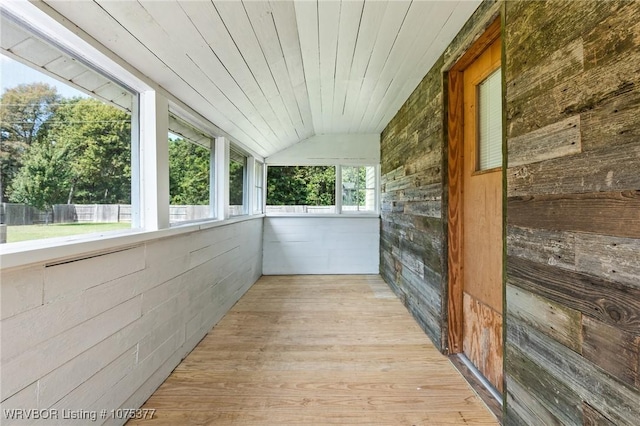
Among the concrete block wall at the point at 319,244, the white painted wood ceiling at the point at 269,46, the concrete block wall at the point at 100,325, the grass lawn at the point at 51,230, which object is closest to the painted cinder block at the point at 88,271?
the concrete block wall at the point at 100,325

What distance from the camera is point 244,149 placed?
12.1ft

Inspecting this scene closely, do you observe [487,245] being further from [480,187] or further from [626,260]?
[626,260]

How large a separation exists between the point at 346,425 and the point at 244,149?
3098mm

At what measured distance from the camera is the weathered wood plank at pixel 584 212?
2.54ft

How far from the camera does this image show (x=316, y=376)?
1852 millimetres

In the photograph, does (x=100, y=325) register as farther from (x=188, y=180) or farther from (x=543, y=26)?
(x=543, y=26)

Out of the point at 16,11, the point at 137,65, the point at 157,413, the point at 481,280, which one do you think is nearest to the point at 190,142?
the point at 137,65

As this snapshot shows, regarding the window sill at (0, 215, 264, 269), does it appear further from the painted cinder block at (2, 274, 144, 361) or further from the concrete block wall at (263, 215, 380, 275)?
the concrete block wall at (263, 215, 380, 275)

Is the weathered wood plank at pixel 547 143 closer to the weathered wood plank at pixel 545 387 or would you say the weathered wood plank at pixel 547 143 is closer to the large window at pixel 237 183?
the weathered wood plank at pixel 545 387

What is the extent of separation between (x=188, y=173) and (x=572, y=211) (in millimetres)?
2349

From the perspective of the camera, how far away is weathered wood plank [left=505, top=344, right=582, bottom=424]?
0.96 metres

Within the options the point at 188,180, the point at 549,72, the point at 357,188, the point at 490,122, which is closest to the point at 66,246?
the point at 188,180

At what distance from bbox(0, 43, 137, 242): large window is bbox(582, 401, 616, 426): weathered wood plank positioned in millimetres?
1985

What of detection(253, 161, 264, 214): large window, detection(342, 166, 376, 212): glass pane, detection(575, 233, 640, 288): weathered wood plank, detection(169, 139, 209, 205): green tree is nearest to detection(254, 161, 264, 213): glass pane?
detection(253, 161, 264, 214): large window
